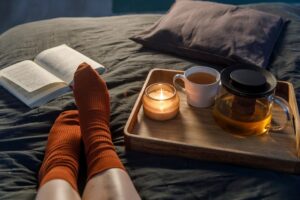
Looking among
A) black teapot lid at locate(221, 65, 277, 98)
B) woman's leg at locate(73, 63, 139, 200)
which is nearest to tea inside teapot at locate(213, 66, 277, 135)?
black teapot lid at locate(221, 65, 277, 98)

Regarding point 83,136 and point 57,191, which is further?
point 83,136

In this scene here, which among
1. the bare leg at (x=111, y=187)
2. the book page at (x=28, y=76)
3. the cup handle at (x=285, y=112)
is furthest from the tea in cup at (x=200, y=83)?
the book page at (x=28, y=76)

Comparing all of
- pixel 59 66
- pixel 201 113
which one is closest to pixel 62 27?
pixel 59 66

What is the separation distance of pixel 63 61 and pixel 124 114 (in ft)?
1.03

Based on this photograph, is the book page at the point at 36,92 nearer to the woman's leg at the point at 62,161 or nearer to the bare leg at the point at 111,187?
the woman's leg at the point at 62,161

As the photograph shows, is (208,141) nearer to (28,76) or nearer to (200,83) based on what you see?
(200,83)

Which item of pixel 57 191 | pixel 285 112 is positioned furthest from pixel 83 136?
pixel 285 112

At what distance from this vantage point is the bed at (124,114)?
663mm

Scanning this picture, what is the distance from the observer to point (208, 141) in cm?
74

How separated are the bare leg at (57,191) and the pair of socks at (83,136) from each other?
1 centimetres

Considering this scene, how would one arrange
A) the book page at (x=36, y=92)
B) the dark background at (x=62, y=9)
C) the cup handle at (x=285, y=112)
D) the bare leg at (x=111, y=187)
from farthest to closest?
1. the dark background at (x=62, y=9)
2. the book page at (x=36, y=92)
3. the cup handle at (x=285, y=112)
4. the bare leg at (x=111, y=187)

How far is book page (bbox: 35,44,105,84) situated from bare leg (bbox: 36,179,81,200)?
397mm

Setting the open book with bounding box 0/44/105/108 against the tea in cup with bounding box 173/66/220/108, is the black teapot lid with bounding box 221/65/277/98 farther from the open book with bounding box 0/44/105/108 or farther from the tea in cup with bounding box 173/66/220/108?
the open book with bounding box 0/44/105/108

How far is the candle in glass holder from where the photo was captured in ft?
Result: 2.55
